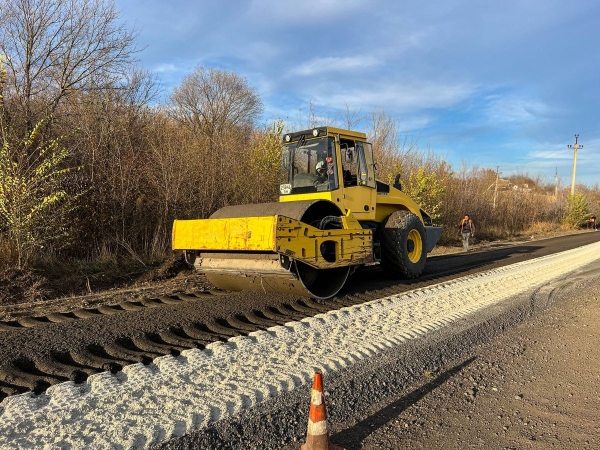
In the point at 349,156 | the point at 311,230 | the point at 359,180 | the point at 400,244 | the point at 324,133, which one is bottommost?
the point at 400,244

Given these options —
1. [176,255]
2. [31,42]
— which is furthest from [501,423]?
[31,42]

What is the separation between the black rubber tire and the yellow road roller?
0.06 feet

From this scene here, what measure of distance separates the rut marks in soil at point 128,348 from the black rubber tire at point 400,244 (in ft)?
8.94

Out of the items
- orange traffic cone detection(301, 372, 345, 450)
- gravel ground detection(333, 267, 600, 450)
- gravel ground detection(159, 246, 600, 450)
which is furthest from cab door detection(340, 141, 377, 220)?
orange traffic cone detection(301, 372, 345, 450)

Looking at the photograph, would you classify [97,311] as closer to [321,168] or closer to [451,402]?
[321,168]

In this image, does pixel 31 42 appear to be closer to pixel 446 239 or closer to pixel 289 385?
pixel 289 385

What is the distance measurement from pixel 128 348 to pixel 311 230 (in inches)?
110

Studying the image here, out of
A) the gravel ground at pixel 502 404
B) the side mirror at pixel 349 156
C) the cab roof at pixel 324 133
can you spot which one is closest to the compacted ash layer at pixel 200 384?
the gravel ground at pixel 502 404

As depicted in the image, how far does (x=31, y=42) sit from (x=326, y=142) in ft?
31.5

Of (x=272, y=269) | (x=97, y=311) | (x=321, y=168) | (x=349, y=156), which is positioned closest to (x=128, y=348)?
(x=97, y=311)

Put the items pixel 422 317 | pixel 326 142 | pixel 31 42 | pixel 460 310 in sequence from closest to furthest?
pixel 422 317 < pixel 460 310 < pixel 326 142 < pixel 31 42

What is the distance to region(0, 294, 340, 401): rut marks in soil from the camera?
11.8ft

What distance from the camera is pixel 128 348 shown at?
14.5 ft

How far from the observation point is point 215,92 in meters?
32.2
